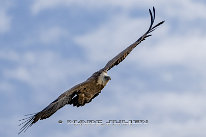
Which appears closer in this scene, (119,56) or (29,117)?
(29,117)

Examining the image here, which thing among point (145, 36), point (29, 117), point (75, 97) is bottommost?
point (29, 117)

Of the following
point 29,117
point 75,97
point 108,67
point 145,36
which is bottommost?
point 29,117

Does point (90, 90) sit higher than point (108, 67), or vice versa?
point (108, 67)

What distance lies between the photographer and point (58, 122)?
18406 millimetres

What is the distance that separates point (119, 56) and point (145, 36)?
1077mm

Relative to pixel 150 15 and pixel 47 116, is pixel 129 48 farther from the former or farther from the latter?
pixel 47 116

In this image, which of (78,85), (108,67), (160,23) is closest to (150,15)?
(160,23)

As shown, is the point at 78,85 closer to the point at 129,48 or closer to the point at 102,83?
the point at 102,83

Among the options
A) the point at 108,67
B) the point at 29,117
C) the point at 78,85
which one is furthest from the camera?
the point at 108,67

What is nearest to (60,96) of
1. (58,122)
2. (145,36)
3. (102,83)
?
(102,83)

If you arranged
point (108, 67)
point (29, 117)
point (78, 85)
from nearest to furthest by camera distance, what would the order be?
point (29, 117), point (78, 85), point (108, 67)

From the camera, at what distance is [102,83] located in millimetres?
16844

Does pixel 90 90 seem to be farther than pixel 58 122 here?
No

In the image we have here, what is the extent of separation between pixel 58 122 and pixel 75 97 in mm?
2235
